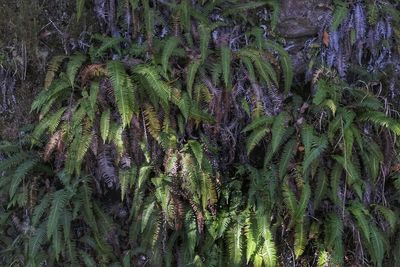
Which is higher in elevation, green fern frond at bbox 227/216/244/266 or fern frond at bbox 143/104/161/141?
fern frond at bbox 143/104/161/141

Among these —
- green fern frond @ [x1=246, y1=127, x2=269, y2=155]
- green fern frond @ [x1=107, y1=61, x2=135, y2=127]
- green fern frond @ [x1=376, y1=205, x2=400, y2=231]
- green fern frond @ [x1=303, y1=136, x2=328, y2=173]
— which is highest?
green fern frond @ [x1=107, y1=61, x2=135, y2=127]

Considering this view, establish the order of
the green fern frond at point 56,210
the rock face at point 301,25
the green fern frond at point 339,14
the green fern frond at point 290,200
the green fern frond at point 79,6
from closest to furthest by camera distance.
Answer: the green fern frond at point 56,210
the green fern frond at point 290,200
the green fern frond at point 79,6
the green fern frond at point 339,14
the rock face at point 301,25

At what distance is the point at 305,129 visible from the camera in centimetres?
470

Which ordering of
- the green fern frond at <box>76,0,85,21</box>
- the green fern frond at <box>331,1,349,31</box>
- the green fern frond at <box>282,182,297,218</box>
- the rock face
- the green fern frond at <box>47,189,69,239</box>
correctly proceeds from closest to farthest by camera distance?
the green fern frond at <box>47,189,69,239</box>, the green fern frond at <box>282,182,297,218</box>, the green fern frond at <box>76,0,85,21</box>, the green fern frond at <box>331,1,349,31</box>, the rock face

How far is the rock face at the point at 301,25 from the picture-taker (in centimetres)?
534

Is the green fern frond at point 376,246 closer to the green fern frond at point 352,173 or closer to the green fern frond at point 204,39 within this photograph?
the green fern frond at point 352,173

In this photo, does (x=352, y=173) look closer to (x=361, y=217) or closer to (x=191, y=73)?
(x=361, y=217)

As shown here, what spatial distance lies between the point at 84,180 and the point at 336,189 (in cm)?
232

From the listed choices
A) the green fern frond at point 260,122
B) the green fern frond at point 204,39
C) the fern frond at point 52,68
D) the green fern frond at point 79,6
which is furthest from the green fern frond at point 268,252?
the green fern frond at point 79,6

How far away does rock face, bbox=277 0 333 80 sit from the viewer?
5.34 m

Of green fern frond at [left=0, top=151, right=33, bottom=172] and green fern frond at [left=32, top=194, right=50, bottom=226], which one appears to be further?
green fern frond at [left=0, top=151, right=33, bottom=172]

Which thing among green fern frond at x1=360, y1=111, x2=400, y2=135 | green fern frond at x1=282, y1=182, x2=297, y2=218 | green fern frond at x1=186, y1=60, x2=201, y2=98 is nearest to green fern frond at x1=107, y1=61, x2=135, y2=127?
green fern frond at x1=186, y1=60, x2=201, y2=98

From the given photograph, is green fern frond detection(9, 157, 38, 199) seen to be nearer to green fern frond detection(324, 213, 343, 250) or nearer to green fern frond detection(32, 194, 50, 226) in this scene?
green fern frond detection(32, 194, 50, 226)

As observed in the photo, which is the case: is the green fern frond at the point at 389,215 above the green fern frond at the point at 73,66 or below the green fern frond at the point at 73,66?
below
